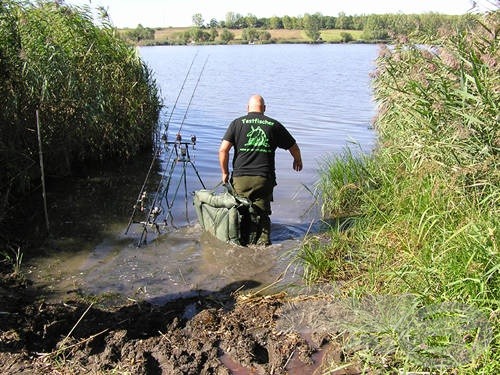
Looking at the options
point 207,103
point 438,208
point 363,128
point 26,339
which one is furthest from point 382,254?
point 207,103

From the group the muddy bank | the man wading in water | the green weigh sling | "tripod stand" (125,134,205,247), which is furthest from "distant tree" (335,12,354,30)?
the muddy bank

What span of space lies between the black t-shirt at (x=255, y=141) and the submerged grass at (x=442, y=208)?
4.10 ft

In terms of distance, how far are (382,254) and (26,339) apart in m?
3.16

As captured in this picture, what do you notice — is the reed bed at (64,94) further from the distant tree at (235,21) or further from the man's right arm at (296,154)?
the distant tree at (235,21)

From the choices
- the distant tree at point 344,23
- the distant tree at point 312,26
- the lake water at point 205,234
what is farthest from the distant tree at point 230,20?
the lake water at point 205,234

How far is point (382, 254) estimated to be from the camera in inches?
196

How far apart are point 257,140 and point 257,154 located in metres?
0.17

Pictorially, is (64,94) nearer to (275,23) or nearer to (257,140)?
(257,140)

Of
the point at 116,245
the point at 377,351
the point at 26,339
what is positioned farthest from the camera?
the point at 116,245

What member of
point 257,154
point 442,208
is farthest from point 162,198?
point 442,208

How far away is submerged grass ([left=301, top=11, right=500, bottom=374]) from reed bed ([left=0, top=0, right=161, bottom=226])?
468cm

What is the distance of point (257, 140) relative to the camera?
6535mm

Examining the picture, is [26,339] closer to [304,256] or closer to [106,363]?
[106,363]

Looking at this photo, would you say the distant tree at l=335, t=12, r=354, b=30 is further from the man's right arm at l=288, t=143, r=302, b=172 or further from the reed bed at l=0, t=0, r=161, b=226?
the man's right arm at l=288, t=143, r=302, b=172
